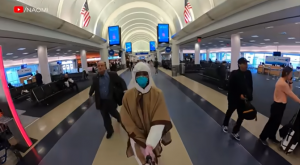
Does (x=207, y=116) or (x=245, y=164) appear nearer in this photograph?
(x=245, y=164)

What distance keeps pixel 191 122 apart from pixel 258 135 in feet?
5.32

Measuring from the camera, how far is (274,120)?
10.3 feet

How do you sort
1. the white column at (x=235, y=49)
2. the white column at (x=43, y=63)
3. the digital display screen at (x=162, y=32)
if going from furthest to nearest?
the digital display screen at (x=162, y=32) → the white column at (x=43, y=63) → the white column at (x=235, y=49)

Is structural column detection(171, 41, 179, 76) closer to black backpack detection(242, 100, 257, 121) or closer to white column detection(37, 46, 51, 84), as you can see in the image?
white column detection(37, 46, 51, 84)

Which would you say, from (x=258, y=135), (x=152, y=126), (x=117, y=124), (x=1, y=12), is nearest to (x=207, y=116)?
(x=258, y=135)

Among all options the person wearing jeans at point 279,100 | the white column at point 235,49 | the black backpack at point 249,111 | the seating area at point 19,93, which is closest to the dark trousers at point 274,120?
the person wearing jeans at point 279,100

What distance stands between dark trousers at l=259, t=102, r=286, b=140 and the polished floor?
30cm

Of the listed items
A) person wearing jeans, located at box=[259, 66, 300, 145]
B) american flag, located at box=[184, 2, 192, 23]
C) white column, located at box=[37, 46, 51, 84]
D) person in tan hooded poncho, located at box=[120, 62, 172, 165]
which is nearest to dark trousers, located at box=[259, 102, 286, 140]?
person wearing jeans, located at box=[259, 66, 300, 145]

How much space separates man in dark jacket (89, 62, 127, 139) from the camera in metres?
3.64

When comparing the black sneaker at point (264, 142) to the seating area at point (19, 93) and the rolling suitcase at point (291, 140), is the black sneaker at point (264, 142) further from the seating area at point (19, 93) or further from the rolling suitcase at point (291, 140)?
the seating area at point (19, 93)

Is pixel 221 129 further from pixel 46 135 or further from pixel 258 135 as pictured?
pixel 46 135

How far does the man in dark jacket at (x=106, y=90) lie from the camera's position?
11.9 ft

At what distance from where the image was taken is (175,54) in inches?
671

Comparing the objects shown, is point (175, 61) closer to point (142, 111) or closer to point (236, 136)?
point (236, 136)
